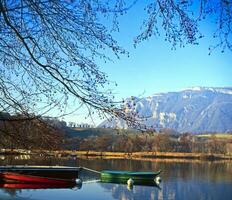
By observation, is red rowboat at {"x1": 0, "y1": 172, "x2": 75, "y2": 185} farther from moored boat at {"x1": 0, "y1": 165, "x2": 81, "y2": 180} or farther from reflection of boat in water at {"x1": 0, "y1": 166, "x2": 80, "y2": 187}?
moored boat at {"x1": 0, "y1": 165, "x2": 81, "y2": 180}

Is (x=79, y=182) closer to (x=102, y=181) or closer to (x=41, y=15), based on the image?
(x=102, y=181)

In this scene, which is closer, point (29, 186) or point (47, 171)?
point (29, 186)

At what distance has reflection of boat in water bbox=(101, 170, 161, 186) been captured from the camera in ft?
113

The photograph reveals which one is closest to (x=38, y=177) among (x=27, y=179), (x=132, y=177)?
(x=27, y=179)

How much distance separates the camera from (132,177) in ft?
114

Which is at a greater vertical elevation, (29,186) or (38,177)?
(38,177)

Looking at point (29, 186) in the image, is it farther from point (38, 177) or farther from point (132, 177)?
point (132, 177)

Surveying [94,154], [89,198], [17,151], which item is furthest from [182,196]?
[94,154]

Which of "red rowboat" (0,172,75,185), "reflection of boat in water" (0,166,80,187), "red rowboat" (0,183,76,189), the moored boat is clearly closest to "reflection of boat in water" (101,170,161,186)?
the moored boat

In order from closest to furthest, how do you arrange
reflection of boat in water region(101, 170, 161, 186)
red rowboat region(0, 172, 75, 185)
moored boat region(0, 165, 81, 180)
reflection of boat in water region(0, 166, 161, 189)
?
reflection of boat in water region(0, 166, 161, 189) < red rowboat region(0, 172, 75, 185) < moored boat region(0, 165, 81, 180) < reflection of boat in water region(101, 170, 161, 186)

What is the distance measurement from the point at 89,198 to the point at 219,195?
940 cm

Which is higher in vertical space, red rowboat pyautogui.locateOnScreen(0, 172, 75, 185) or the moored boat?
the moored boat

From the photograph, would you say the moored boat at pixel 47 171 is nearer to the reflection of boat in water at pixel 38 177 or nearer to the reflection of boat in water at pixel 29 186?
the reflection of boat in water at pixel 38 177

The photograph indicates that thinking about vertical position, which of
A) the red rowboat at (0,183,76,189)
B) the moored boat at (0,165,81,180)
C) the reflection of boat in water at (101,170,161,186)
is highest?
the moored boat at (0,165,81,180)
